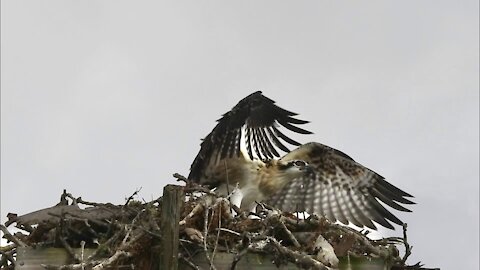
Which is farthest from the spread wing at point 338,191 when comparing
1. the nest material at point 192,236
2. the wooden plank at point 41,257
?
the wooden plank at point 41,257

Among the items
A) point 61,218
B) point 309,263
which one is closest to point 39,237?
point 61,218

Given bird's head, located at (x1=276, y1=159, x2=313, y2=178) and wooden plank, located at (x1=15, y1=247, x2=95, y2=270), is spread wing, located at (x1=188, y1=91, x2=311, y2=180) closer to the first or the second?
bird's head, located at (x1=276, y1=159, x2=313, y2=178)

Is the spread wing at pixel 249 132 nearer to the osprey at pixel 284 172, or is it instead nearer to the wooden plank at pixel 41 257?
the osprey at pixel 284 172

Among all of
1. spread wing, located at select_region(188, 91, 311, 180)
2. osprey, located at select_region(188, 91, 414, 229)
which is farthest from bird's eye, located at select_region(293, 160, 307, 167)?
spread wing, located at select_region(188, 91, 311, 180)

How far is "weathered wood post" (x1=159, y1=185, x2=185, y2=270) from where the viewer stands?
182 inches

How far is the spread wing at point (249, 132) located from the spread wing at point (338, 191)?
1.06 ft

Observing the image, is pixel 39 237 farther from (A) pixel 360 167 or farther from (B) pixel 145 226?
(A) pixel 360 167

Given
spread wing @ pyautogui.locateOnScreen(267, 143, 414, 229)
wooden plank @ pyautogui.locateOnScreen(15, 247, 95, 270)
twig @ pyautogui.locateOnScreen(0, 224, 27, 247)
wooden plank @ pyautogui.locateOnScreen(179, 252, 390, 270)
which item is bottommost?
wooden plank @ pyautogui.locateOnScreen(179, 252, 390, 270)

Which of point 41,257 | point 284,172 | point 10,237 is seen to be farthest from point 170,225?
point 284,172

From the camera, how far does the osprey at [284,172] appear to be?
745 centimetres

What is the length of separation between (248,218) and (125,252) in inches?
37.3

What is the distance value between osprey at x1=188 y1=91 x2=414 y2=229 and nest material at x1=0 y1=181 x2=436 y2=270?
2012 millimetres

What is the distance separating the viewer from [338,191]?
812 centimetres

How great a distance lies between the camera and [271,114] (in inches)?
322
